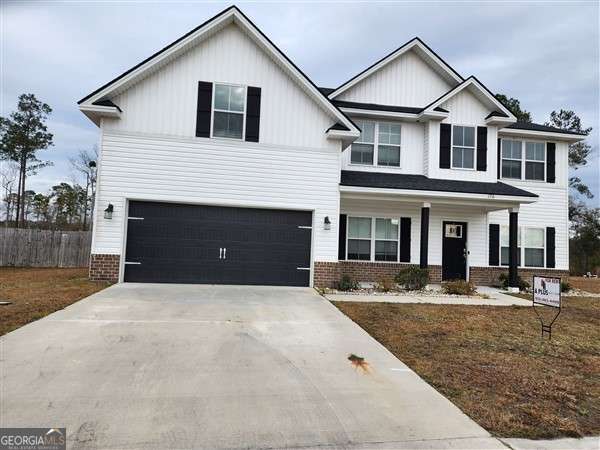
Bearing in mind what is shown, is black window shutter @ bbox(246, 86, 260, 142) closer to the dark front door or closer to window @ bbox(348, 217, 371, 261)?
window @ bbox(348, 217, 371, 261)

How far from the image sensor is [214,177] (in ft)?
36.9

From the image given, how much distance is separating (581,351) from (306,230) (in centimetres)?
730

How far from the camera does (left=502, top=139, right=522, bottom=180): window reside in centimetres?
1528

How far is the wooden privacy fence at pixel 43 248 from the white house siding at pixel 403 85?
13845mm

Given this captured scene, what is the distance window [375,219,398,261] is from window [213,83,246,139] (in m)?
6.00

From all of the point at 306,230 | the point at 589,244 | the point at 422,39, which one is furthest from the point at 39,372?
the point at 589,244

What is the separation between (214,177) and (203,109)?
2.03 meters

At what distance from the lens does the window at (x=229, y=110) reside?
11.5 meters

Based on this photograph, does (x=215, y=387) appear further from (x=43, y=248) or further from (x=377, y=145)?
(x=43, y=248)

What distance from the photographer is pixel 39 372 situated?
4.32 m

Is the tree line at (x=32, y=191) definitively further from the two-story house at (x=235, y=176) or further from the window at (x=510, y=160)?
the window at (x=510, y=160)

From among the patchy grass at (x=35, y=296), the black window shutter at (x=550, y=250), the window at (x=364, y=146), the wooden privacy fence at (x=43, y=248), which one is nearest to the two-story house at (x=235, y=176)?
the window at (x=364, y=146)

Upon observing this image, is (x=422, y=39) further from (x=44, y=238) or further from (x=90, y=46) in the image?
(x=44, y=238)

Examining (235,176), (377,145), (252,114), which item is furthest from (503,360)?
(377,145)
